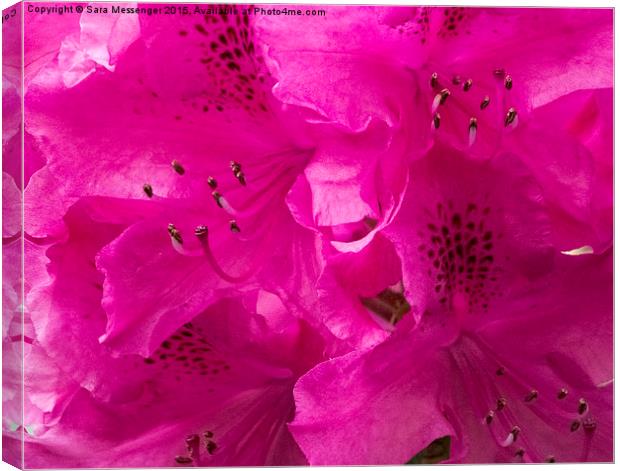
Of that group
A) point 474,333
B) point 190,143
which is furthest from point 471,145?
point 190,143

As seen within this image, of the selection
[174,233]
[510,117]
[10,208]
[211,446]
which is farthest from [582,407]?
[10,208]

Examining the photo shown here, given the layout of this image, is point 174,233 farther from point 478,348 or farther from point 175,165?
point 478,348

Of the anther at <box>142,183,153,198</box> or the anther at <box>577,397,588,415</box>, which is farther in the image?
the anther at <box>577,397,588,415</box>

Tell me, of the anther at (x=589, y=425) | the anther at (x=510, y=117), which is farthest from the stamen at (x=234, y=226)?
the anther at (x=589, y=425)

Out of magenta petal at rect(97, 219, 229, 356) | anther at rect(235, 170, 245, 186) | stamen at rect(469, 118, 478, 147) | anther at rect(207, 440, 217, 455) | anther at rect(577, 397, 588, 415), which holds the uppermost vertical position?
stamen at rect(469, 118, 478, 147)

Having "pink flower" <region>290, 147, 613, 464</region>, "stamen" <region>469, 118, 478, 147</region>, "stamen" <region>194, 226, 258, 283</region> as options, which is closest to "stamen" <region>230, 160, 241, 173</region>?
"stamen" <region>194, 226, 258, 283</region>

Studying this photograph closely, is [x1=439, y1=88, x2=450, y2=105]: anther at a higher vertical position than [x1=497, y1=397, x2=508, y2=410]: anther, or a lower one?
higher

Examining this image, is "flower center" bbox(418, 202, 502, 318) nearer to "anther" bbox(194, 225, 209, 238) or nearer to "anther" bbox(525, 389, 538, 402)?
"anther" bbox(525, 389, 538, 402)

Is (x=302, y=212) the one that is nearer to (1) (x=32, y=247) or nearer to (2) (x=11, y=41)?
(1) (x=32, y=247)
